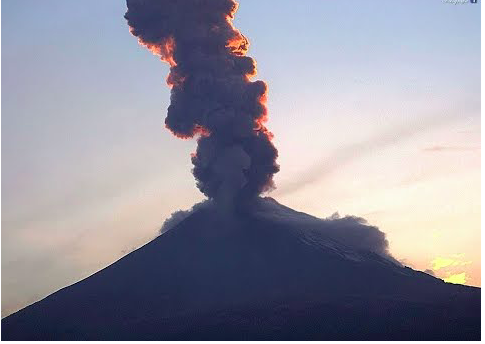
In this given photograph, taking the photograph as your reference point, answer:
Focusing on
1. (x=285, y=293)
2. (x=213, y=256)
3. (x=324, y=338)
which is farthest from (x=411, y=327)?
(x=213, y=256)

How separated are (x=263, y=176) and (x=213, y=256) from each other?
16599 millimetres

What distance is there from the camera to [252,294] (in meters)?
117

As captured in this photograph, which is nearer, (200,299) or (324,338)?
(324,338)

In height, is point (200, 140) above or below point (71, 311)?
above

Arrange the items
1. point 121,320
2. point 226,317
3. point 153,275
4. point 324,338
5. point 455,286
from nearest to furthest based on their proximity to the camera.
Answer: point 324,338 < point 226,317 < point 121,320 < point 455,286 < point 153,275

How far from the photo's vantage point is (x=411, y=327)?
99.4m

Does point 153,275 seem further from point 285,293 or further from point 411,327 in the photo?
point 411,327

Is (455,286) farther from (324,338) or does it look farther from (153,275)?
(153,275)

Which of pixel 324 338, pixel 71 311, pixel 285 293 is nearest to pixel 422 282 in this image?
pixel 285 293

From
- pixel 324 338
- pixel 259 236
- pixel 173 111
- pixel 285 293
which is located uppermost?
pixel 173 111

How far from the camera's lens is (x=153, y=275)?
12875cm

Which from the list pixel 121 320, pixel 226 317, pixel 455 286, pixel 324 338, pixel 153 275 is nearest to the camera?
pixel 324 338

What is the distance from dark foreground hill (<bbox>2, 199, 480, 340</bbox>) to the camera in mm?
101062

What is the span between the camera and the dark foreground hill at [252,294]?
101 meters
